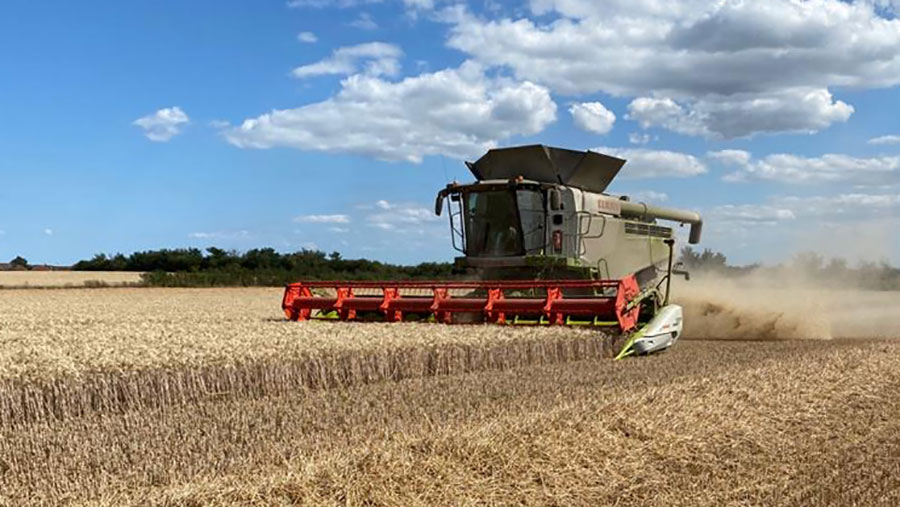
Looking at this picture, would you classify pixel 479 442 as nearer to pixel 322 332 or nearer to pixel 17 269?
pixel 322 332

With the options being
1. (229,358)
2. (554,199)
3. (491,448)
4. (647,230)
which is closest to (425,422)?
(491,448)

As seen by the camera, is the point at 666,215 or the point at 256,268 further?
the point at 256,268

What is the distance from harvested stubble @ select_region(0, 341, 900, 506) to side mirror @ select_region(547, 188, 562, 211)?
4.41 meters

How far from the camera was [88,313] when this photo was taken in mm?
15102

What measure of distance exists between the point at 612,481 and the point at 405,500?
42.5 inches

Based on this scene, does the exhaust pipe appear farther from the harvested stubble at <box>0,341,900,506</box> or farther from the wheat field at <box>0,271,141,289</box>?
the wheat field at <box>0,271,141,289</box>

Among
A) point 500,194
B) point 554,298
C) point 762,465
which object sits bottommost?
point 762,465

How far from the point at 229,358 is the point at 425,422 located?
2211 millimetres

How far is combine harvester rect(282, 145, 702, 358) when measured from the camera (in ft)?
32.2

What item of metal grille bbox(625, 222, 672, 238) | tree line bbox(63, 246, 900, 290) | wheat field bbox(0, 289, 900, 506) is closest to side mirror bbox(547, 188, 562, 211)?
metal grille bbox(625, 222, 672, 238)

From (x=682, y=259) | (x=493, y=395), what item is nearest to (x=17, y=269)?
(x=682, y=259)

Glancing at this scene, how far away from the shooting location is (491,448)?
415 centimetres

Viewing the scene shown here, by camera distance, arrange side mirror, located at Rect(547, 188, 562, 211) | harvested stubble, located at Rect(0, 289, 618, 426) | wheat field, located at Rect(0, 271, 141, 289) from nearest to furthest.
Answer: harvested stubble, located at Rect(0, 289, 618, 426)
side mirror, located at Rect(547, 188, 562, 211)
wheat field, located at Rect(0, 271, 141, 289)

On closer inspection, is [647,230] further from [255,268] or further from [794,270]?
[255,268]
